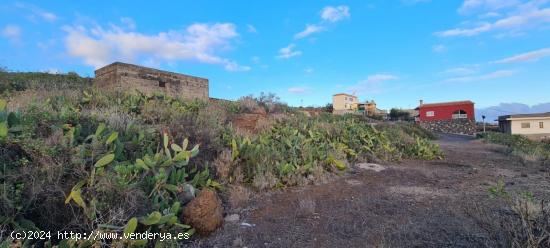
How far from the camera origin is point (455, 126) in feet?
101

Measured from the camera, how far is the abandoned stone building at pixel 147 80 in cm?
945

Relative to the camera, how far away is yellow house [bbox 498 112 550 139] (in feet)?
89.5

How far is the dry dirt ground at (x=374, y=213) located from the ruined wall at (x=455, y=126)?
27806 mm

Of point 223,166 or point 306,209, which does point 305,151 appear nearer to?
point 223,166

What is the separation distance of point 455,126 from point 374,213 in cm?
3266

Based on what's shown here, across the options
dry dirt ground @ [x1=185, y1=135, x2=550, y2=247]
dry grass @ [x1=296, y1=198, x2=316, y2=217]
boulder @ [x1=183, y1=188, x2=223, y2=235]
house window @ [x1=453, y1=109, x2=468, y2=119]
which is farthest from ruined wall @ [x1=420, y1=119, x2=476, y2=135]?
boulder @ [x1=183, y1=188, x2=223, y2=235]

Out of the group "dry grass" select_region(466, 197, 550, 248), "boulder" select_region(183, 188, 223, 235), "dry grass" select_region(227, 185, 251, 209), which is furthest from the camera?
"dry grass" select_region(227, 185, 251, 209)

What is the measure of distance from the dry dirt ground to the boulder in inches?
4.3

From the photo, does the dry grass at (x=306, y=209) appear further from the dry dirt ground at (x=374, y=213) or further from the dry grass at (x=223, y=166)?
the dry grass at (x=223, y=166)

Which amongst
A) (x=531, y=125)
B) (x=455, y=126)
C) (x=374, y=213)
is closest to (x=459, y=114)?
(x=455, y=126)

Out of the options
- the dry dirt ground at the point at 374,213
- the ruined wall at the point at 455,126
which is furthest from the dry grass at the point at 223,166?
the ruined wall at the point at 455,126

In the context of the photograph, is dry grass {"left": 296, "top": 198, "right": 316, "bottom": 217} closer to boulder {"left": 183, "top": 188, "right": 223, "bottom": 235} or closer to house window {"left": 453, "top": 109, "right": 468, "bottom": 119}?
boulder {"left": 183, "top": 188, "right": 223, "bottom": 235}

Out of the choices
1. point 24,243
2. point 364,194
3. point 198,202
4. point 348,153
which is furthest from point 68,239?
point 348,153

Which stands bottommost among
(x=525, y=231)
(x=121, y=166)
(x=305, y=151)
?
(x=525, y=231)
